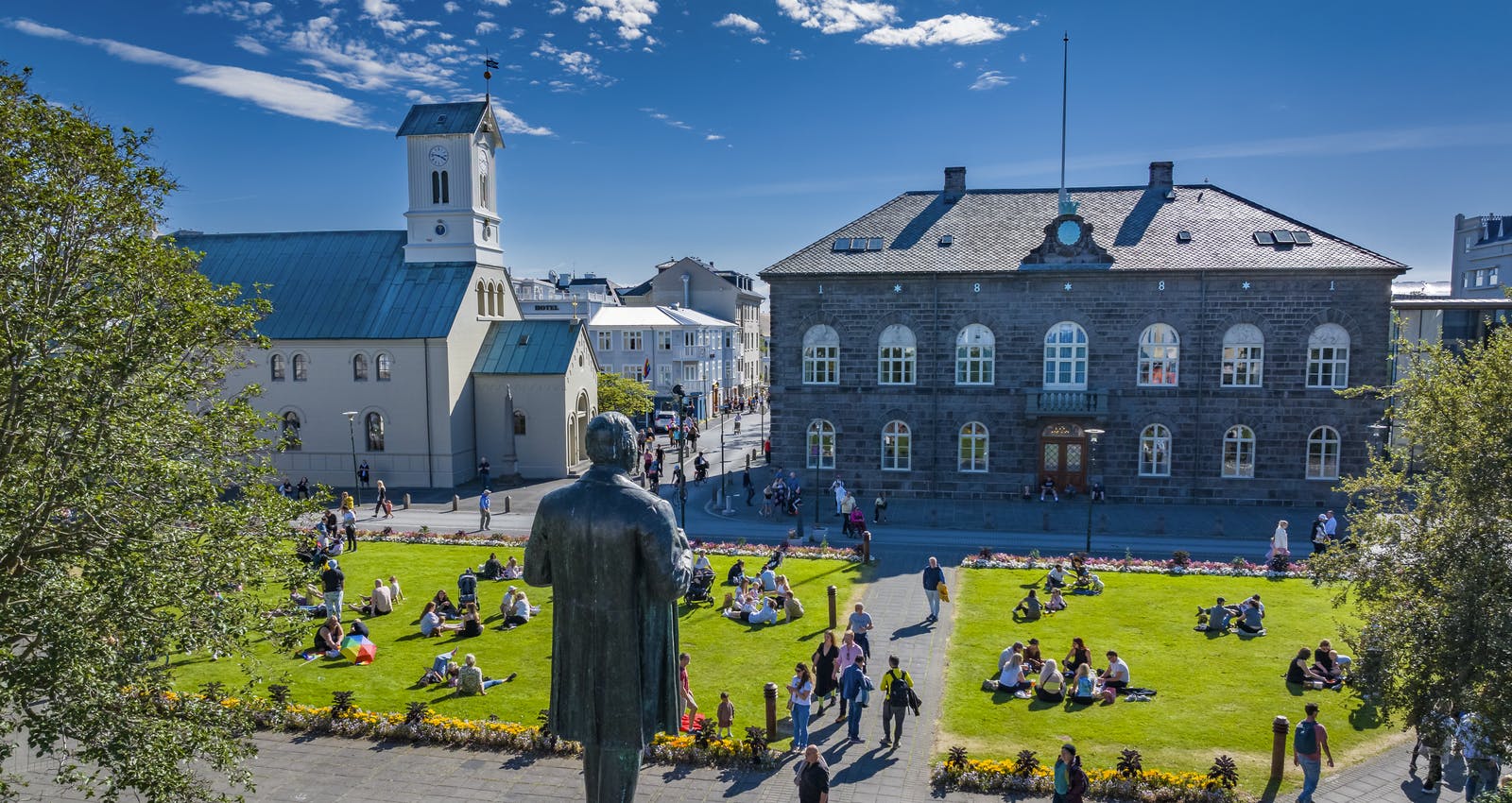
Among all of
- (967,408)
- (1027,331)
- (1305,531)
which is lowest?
(1305,531)

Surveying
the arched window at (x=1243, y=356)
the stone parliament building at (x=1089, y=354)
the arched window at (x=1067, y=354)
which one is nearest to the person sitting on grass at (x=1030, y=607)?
the stone parliament building at (x=1089, y=354)

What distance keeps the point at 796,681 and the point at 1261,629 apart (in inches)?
474

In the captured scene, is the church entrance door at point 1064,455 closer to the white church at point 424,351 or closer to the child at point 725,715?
the white church at point 424,351

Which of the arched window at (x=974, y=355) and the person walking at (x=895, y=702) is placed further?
the arched window at (x=974, y=355)

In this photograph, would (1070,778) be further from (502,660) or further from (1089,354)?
(1089,354)

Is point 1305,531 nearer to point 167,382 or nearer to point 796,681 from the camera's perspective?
point 796,681

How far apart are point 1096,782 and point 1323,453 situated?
97.6 ft

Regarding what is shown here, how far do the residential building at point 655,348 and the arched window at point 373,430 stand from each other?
24928 millimetres

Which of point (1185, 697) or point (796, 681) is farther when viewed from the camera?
point (1185, 697)

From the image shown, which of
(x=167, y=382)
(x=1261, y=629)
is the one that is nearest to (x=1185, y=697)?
(x=1261, y=629)

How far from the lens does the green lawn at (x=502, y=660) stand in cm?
1831

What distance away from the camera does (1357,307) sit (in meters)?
37.5

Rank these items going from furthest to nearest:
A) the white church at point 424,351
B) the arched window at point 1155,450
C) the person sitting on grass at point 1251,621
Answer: the white church at point 424,351
the arched window at point 1155,450
the person sitting on grass at point 1251,621

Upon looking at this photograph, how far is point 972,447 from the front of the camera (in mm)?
40281
